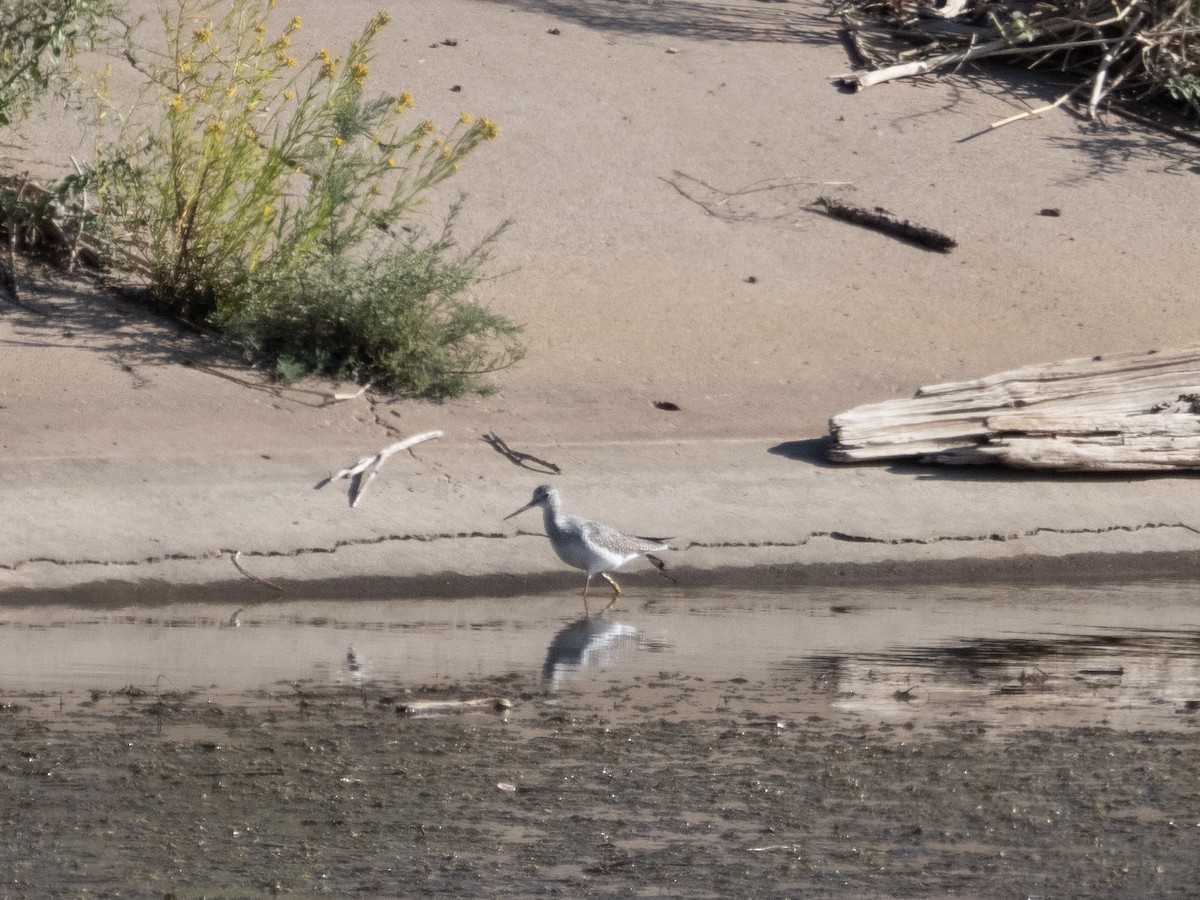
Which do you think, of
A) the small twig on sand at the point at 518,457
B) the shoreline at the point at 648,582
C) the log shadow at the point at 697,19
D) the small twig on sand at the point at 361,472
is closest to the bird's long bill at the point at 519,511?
the shoreline at the point at 648,582

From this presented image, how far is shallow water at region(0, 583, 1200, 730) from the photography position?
271 inches

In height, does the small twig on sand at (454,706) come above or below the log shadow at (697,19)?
below

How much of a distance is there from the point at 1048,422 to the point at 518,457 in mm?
3272

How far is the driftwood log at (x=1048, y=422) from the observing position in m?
10.7

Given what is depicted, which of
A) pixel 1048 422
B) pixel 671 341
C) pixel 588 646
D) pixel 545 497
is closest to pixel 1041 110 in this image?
pixel 671 341

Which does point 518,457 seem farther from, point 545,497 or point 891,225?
point 891,225

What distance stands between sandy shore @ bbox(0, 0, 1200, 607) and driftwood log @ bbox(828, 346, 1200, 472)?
181 mm

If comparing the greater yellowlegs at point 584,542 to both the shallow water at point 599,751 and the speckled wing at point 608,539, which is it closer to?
the speckled wing at point 608,539

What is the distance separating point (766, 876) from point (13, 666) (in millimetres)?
3684

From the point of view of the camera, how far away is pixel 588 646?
7.89 meters

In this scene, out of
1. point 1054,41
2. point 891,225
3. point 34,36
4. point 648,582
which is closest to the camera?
point 648,582

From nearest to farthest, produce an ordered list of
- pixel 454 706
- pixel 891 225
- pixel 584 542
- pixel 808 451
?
pixel 454 706 → pixel 584 542 → pixel 808 451 → pixel 891 225

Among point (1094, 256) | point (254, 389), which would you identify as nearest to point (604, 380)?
point (254, 389)

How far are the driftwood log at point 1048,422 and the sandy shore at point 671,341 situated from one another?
0.18 metres
